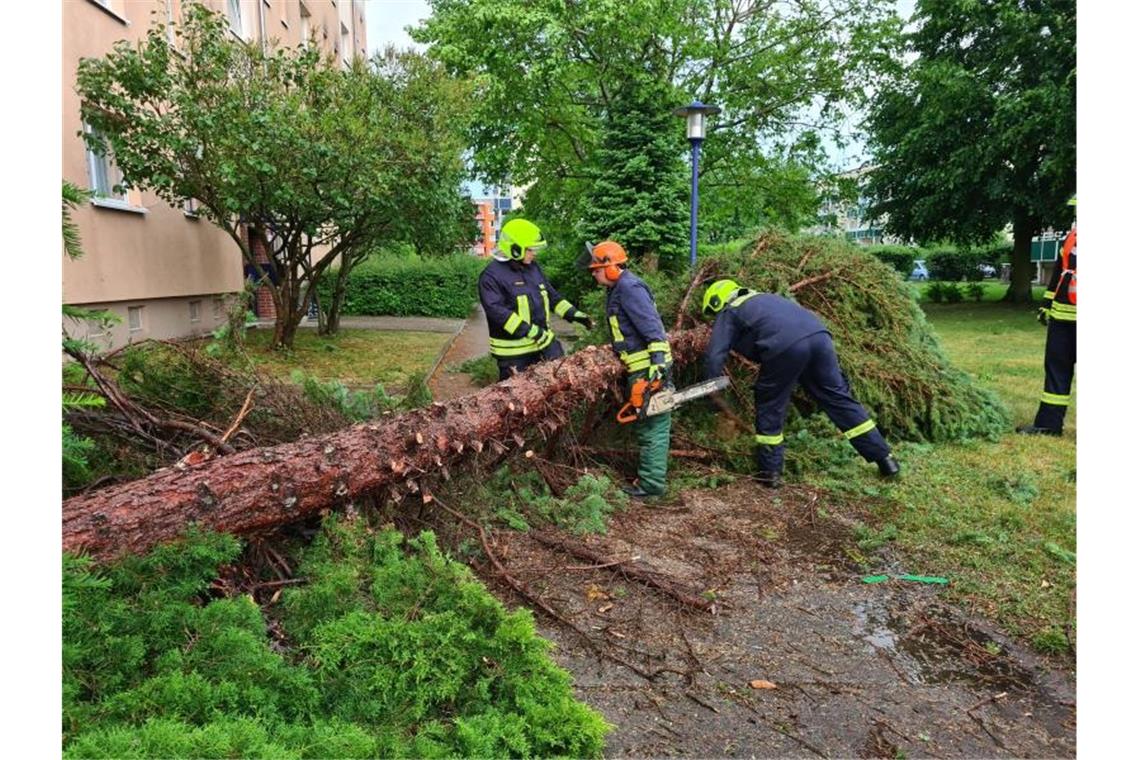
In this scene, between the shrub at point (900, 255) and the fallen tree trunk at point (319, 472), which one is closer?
the fallen tree trunk at point (319, 472)

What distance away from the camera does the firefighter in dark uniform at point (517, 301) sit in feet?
19.8

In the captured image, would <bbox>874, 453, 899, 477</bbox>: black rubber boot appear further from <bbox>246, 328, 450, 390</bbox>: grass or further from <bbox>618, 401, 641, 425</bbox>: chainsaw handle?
<bbox>246, 328, 450, 390</bbox>: grass

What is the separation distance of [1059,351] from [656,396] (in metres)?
3.86

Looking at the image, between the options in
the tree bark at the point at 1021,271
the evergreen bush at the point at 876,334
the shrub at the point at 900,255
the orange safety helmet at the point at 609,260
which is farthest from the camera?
the shrub at the point at 900,255

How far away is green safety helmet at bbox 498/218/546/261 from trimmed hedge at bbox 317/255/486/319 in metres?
12.9

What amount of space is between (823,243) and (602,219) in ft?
28.1

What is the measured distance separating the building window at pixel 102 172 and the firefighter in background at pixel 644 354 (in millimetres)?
7275

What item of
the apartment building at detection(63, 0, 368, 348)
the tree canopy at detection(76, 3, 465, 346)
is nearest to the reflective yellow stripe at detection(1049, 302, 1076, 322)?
the tree canopy at detection(76, 3, 465, 346)

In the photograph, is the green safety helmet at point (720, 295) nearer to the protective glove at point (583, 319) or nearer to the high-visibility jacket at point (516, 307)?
the protective glove at point (583, 319)

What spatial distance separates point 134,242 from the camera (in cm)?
1026

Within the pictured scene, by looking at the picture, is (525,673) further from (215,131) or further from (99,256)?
(99,256)

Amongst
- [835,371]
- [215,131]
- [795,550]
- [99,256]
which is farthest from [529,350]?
[99,256]

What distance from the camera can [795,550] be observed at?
4.28 m

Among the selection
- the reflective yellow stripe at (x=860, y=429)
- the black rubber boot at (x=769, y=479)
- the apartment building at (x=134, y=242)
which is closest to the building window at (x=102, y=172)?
the apartment building at (x=134, y=242)
